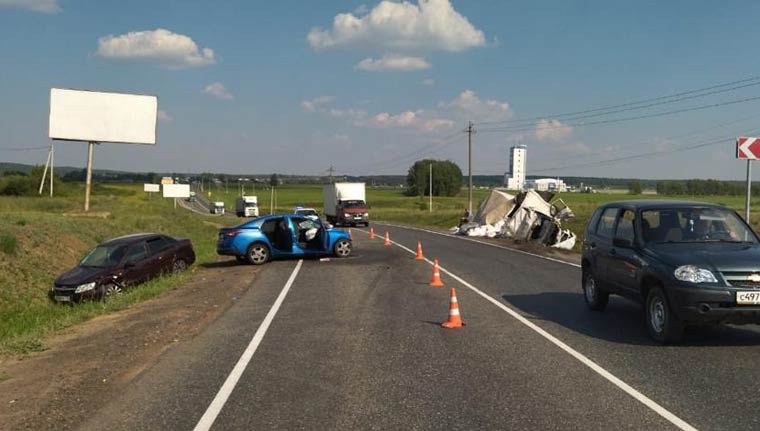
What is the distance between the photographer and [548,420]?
5168mm

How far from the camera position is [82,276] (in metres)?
16.3

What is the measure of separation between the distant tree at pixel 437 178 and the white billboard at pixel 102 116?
105707 millimetres

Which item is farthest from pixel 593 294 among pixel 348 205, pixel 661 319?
pixel 348 205

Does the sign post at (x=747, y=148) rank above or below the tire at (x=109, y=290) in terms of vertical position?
above

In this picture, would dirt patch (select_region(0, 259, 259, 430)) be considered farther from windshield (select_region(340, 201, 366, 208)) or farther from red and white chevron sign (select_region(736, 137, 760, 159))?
windshield (select_region(340, 201, 366, 208))

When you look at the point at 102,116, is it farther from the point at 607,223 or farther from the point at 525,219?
the point at 607,223

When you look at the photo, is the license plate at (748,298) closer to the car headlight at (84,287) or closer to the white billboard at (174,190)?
the car headlight at (84,287)

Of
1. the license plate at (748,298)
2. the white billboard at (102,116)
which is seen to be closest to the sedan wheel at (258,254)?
the license plate at (748,298)

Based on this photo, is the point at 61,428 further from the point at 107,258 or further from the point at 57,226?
the point at 57,226

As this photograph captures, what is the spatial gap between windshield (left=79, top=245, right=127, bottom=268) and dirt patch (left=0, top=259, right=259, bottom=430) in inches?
177

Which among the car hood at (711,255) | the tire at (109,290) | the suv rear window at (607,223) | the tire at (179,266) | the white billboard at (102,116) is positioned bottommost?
the tire at (109,290)

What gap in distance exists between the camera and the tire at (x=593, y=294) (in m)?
10.4

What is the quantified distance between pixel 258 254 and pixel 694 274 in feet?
47.7

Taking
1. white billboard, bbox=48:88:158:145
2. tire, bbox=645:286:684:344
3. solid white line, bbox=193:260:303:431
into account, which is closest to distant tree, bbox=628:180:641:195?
white billboard, bbox=48:88:158:145
